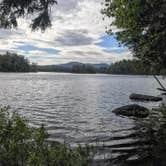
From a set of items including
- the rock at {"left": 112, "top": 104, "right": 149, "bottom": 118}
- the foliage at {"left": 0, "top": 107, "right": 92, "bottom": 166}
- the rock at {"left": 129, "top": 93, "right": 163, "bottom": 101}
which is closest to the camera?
the foliage at {"left": 0, "top": 107, "right": 92, "bottom": 166}

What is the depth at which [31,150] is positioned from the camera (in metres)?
6.18

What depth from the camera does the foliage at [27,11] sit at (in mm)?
9855

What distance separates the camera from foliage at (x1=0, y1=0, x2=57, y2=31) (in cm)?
986

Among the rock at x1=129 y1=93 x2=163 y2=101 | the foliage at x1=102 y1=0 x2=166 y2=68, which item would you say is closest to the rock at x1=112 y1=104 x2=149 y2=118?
the foliage at x1=102 y1=0 x2=166 y2=68

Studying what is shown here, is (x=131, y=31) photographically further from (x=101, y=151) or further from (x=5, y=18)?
(x=101, y=151)

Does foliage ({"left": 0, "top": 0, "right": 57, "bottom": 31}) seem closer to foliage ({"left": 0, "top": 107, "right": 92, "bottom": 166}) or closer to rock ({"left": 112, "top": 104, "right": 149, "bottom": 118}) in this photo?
foliage ({"left": 0, "top": 107, "right": 92, "bottom": 166})

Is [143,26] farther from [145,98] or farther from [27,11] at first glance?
[145,98]

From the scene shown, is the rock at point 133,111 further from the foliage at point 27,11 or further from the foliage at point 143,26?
the foliage at point 27,11

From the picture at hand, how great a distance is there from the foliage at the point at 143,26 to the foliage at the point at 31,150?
507 cm

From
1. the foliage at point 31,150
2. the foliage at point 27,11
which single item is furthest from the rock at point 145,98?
the foliage at point 31,150

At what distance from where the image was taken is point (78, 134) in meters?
19.0

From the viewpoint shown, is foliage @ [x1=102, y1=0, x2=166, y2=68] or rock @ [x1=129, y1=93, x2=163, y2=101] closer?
foliage @ [x1=102, y1=0, x2=166, y2=68]

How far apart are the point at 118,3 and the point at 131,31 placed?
1.34 metres

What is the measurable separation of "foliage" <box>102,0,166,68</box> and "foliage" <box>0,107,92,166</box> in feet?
16.6
